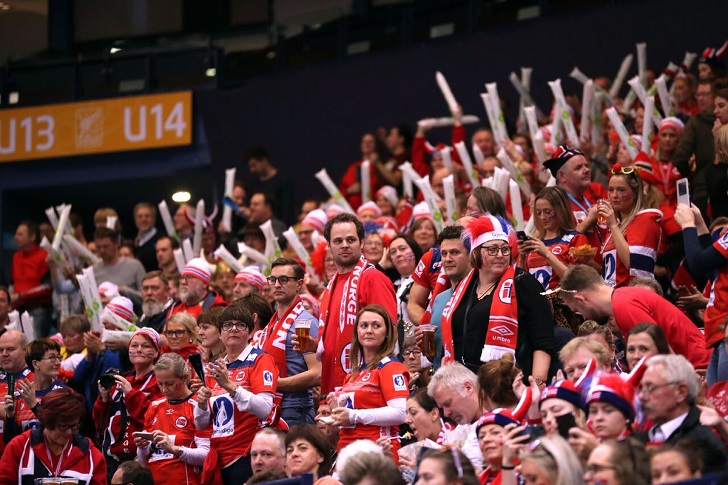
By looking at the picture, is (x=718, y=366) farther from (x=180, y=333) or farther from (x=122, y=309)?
(x=122, y=309)

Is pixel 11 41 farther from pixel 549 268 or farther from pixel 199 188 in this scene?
pixel 549 268

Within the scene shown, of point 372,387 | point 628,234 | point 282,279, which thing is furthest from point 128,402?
point 628,234

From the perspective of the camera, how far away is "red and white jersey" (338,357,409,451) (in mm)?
6887

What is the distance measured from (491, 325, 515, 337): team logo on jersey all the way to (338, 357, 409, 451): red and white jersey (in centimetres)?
57

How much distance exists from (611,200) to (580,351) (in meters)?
2.42

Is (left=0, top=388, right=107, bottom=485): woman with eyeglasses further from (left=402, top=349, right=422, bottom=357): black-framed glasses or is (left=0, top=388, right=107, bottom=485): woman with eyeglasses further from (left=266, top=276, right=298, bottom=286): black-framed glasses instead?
(left=402, top=349, right=422, bottom=357): black-framed glasses

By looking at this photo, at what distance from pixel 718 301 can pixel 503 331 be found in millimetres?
1300

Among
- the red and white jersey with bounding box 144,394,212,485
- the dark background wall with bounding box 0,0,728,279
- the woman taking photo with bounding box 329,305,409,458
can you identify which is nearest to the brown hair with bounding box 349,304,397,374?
the woman taking photo with bounding box 329,305,409,458

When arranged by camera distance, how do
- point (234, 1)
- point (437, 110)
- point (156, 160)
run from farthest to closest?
point (234, 1) → point (156, 160) → point (437, 110)

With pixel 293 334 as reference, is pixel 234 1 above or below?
above

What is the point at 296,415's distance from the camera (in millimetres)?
8000

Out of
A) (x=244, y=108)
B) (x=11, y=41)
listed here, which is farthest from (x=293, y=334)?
(x=11, y=41)

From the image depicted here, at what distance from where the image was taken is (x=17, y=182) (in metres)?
18.2

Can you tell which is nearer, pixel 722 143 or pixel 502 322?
pixel 502 322
